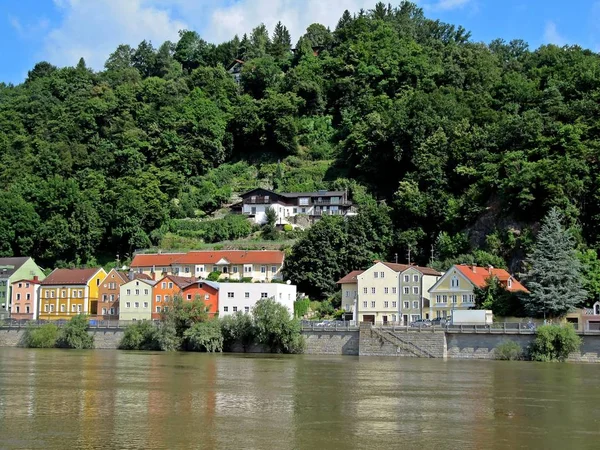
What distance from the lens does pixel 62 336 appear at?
228 feet

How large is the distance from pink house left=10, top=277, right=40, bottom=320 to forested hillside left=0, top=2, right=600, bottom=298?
28.5ft

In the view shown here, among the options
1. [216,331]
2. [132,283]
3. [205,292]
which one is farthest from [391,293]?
[132,283]

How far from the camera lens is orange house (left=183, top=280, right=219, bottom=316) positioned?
7281cm

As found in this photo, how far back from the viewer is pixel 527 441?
27516mm

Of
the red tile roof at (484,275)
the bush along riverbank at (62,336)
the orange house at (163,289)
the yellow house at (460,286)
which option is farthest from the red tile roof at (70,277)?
the red tile roof at (484,275)

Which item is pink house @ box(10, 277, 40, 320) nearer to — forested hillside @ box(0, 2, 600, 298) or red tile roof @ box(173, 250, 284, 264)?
forested hillside @ box(0, 2, 600, 298)

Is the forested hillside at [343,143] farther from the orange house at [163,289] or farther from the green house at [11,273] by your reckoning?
the orange house at [163,289]

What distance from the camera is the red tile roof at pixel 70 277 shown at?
270 ft

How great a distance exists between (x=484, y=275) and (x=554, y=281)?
9.58 metres

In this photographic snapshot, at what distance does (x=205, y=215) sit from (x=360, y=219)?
78.6ft

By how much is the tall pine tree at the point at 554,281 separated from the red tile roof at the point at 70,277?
4329 centimetres

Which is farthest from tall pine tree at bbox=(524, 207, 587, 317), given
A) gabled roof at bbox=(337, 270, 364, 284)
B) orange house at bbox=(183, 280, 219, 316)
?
orange house at bbox=(183, 280, 219, 316)

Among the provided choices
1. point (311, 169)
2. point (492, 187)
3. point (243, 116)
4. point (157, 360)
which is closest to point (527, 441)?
point (157, 360)

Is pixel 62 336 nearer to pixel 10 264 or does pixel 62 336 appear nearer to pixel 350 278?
pixel 10 264
